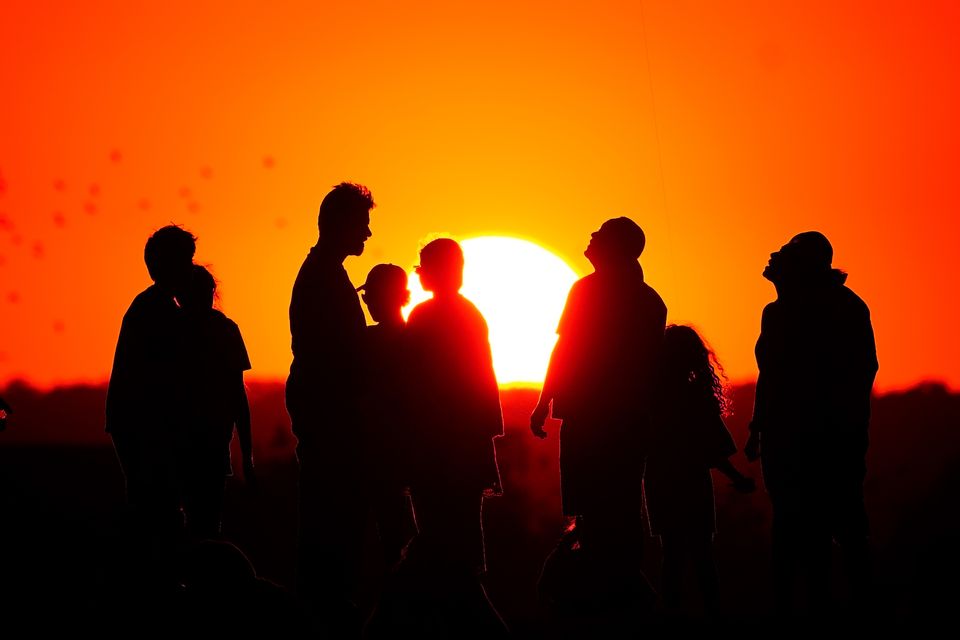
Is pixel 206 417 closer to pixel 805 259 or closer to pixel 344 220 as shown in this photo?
pixel 344 220

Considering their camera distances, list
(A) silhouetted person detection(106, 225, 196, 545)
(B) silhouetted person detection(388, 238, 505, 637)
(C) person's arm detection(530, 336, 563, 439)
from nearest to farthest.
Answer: (B) silhouetted person detection(388, 238, 505, 637) < (A) silhouetted person detection(106, 225, 196, 545) < (C) person's arm detection(530, 336, 563, 439)

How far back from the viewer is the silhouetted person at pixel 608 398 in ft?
29.4

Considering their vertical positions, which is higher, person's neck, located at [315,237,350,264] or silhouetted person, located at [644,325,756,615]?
person's neck, located at [315,237,350,264]

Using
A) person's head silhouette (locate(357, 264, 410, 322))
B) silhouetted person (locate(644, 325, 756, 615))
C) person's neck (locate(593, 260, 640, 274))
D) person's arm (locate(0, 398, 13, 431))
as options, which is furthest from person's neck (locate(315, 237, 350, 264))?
silhouetted person (locate(644, 325, 756, 615))

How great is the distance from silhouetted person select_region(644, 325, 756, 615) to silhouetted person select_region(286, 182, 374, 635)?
2.34m

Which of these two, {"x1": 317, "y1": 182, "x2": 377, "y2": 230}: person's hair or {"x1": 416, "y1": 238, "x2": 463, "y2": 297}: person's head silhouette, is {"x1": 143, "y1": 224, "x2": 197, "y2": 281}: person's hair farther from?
{"x1": 416, "y1": 238, "x2": 463, "y2": 297}: person's head silhouette

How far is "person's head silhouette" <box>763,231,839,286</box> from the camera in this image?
910 centimetres

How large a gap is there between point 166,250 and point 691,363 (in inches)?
141

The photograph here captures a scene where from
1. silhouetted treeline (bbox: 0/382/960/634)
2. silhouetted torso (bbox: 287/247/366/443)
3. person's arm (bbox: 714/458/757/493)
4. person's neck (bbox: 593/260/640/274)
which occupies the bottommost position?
silhouetted treeline (bbox: 0/382/960/634)

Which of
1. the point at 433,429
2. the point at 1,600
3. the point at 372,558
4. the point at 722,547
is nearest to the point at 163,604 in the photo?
the point at 433,429

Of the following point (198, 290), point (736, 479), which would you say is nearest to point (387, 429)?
point (198, 290)

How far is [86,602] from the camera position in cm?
860

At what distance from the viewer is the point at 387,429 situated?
27.3 ft

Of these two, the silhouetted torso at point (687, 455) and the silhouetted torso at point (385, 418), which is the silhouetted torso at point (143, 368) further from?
the silhouetted torso at point (687, 455)
